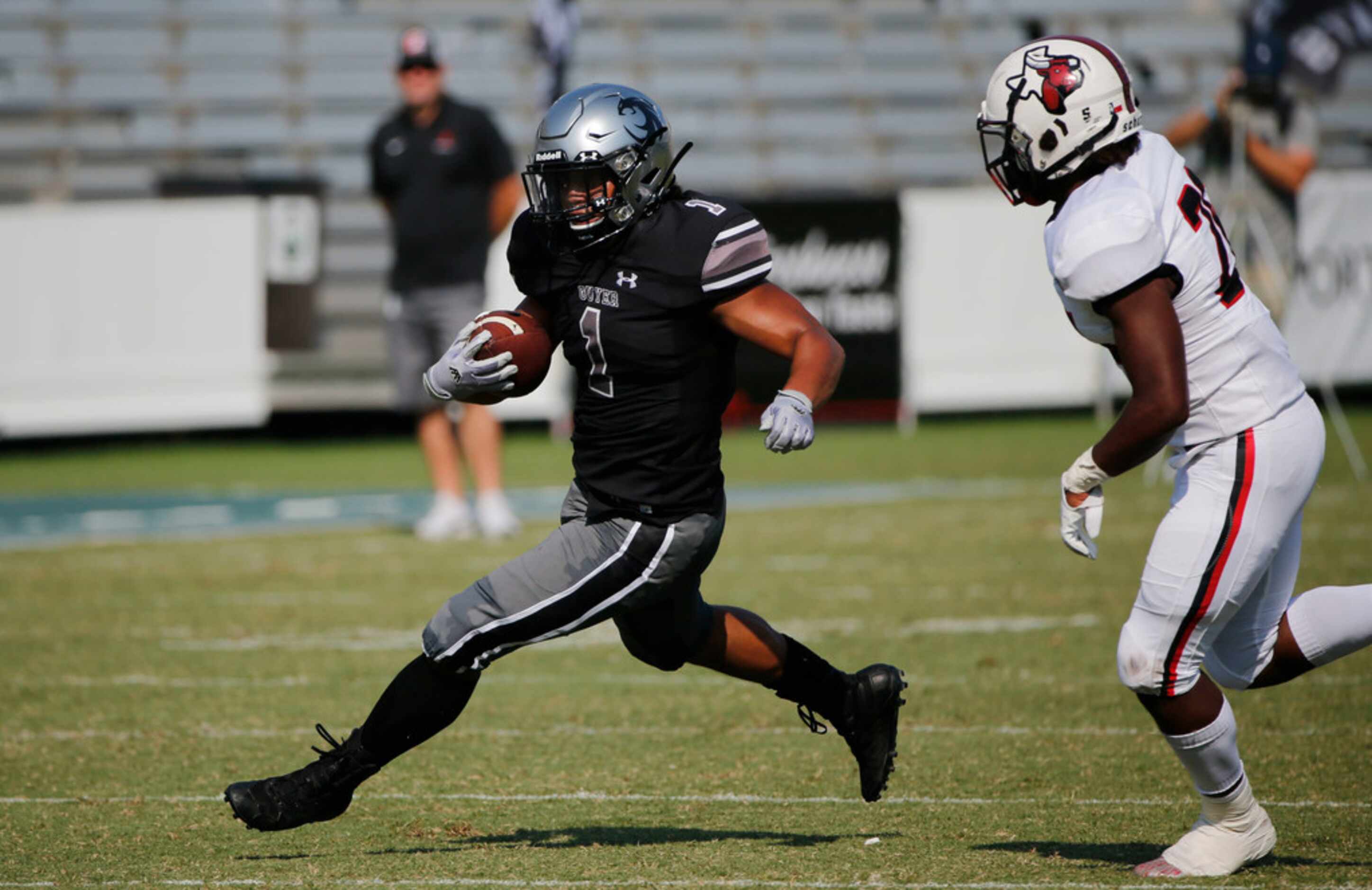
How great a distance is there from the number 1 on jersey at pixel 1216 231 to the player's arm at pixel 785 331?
29.6 inches

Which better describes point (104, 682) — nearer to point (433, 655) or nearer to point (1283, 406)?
point (433, 655)

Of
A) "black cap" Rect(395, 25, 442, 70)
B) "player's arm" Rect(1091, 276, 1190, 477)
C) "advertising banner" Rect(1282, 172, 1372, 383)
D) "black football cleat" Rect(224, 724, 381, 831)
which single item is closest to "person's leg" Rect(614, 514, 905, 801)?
"black football cleat" Rect(224, 724, 381, 831)

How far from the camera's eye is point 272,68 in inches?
687

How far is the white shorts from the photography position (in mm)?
3484

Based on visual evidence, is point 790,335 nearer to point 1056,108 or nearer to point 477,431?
point 1056,108

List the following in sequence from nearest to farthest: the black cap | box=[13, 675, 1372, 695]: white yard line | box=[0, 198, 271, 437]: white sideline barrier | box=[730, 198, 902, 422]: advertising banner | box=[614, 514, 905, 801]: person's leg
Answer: box=[614, 514, 905, 801]: person's leg
box=[13, 675, 1372, 695]: white yard line
the black cap
box=[0, 198, 271, 437]: white sideline barrier
box=[730, 198, 902, 422]: advertising banner

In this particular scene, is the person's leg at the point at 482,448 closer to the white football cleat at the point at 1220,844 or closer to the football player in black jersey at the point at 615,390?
the football player in black jersey at the point at 615,390

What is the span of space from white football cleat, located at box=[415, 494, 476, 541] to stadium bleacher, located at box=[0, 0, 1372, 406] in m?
7.43

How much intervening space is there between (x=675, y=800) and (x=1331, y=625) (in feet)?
5.05

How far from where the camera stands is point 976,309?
13.9 meters

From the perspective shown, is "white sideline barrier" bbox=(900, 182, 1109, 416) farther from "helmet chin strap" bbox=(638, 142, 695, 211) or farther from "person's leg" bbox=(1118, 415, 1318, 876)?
"person's leg" bbox=(1118, 415, 1318, 876)

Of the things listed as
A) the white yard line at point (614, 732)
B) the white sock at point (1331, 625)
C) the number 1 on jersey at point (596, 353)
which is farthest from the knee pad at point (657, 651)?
the white sock at point (1331, 625)

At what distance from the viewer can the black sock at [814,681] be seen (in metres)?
4.12

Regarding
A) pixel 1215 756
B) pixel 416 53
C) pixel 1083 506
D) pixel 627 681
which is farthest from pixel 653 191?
pixel 416 53
